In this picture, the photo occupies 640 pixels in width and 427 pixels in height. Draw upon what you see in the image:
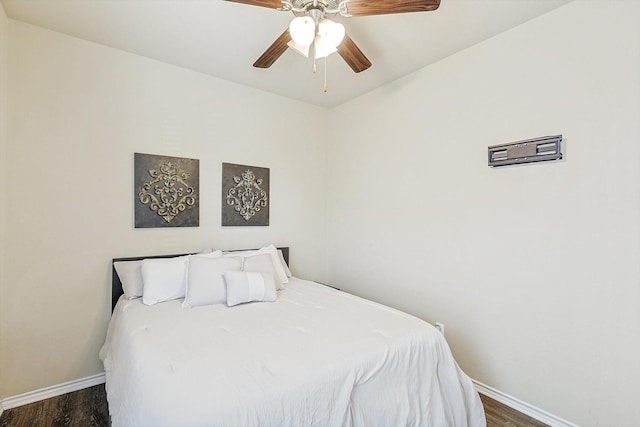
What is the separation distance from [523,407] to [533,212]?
1.35 meters

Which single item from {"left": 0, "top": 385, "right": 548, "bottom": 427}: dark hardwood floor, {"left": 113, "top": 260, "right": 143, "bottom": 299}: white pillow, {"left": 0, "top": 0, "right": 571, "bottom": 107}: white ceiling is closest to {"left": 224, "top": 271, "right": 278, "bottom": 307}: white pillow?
{"left": 113, "top": 260, "right": 143, "bottom": 299}: white pillow

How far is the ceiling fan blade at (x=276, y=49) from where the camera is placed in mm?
1888

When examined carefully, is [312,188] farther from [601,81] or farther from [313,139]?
[601,81]

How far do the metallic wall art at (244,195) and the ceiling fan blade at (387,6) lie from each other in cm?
195

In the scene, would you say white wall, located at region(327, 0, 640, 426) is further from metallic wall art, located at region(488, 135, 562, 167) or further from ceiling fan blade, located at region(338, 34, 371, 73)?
ceiling fan blade, located at region(338, 34, 371, 73)

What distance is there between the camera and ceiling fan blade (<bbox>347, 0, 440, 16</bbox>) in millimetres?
1574

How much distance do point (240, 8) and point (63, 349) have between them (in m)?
2.80

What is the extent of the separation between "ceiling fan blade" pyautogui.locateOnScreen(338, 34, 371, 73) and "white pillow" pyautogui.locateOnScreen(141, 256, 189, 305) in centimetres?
199

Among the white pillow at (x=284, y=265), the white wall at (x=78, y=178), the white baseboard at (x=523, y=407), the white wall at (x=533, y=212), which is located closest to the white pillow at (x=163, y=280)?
the white wall at (x=78, y=178)

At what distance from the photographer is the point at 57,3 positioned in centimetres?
203

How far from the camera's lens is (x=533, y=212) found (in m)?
2.12

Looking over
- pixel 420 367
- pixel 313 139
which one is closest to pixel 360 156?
pixel 313 139

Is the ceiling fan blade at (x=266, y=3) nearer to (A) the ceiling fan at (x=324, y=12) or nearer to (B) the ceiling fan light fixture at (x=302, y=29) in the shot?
(A) the ceiling fan at (x=324, y=12)

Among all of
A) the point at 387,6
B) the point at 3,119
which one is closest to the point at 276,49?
the point at 387,6
